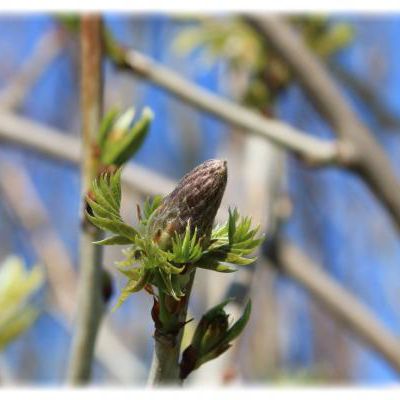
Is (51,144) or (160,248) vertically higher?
(160,248)

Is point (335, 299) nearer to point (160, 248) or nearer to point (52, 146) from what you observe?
point (52, 146)

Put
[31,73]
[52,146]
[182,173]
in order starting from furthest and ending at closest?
[182,173] → [31,73] → [52,146]

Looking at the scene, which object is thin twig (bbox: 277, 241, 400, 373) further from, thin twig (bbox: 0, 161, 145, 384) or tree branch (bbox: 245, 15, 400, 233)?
thin twig (bbox: 0, 161, 145, 384)

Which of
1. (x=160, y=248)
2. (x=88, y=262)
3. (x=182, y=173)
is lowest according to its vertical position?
(x=182, y=173)

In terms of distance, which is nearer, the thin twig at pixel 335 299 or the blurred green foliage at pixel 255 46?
the thin twig at pixel 335 299

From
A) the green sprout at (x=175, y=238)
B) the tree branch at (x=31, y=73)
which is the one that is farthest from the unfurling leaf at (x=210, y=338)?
the tree branch at (x=31, y=73)

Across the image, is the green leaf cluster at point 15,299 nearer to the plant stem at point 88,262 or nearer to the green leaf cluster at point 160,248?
the plant stem at point 88,262

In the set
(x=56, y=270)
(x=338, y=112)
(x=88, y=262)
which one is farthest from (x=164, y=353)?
(x=56, y=270)
